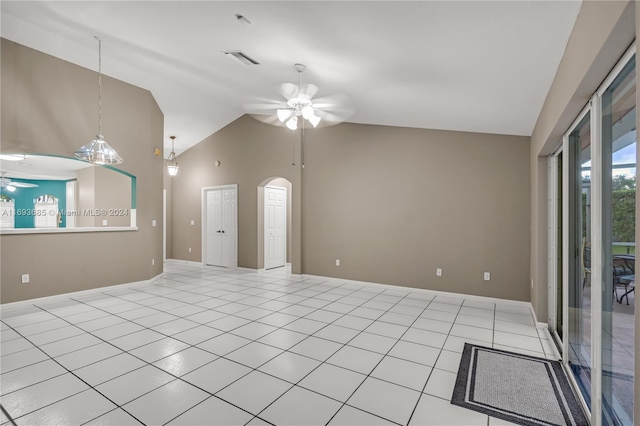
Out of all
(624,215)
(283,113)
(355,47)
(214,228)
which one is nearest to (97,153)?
(283,113)

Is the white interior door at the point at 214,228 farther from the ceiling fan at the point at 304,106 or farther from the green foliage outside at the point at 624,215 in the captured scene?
the green foliage outside at the point at 624,215

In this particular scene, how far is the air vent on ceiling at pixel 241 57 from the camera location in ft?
12.1

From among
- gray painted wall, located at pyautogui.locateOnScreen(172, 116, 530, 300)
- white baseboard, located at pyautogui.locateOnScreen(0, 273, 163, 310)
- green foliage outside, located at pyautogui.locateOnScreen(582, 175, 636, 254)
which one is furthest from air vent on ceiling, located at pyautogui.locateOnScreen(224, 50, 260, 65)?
white baseboard, located at pyautogui.locateOnScreen(0, 273, 163, 310)

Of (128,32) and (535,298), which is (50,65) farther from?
(535,298)

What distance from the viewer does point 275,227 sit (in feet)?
25.7

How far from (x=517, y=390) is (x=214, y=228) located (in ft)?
23.6

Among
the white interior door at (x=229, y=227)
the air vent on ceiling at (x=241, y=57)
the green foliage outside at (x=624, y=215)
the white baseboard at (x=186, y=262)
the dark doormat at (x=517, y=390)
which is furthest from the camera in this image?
the white baseboard at (x=186, y=262)

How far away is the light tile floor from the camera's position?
2090 mm

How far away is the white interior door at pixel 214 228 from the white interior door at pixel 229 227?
0.36 feet

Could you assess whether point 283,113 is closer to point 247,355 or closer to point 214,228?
point 247,355

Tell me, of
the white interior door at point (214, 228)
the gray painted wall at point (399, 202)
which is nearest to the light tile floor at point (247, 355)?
the gray painted wall at point (399, 202)

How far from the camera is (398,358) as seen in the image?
2889 millimetres

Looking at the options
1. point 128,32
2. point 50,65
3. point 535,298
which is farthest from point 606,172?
point 50,65

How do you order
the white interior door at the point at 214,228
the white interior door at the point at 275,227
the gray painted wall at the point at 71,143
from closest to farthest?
the gray painted wall at the point at 71,143 → the white interior door at the point at 275,227 → the white interior door at the point at 214,228
